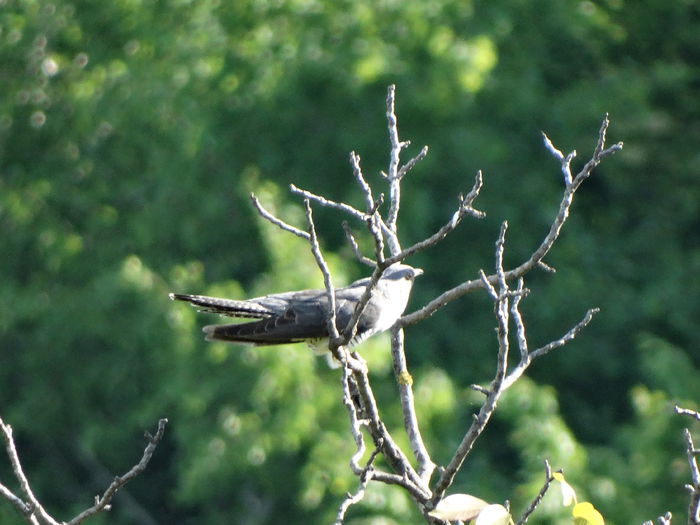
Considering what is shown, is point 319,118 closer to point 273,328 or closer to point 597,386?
point 597,386

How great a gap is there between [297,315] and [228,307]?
0.98ft

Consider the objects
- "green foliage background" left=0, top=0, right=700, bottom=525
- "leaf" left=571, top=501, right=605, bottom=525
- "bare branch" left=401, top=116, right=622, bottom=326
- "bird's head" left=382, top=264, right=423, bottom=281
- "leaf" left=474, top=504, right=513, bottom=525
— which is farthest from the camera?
"green foliage background" left=0, top=0, right=700, bottom=525

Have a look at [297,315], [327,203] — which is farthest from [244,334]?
[327,203]

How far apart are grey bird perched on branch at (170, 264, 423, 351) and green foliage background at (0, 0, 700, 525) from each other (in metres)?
5.60

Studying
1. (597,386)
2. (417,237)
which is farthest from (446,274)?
(597,386)

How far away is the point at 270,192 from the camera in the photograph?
11.2m

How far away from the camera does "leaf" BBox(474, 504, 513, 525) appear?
278 cm

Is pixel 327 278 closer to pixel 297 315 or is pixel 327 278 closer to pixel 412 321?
pixel 412 321

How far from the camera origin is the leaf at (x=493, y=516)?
2782 mm

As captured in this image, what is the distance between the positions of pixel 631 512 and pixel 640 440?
0.58m

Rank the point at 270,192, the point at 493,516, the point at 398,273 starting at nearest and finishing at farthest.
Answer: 1. the point at 493,516
2. the point at 398,273
3. the point at 270,192

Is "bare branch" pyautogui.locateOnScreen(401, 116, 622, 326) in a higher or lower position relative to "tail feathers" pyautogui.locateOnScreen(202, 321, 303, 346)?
higher

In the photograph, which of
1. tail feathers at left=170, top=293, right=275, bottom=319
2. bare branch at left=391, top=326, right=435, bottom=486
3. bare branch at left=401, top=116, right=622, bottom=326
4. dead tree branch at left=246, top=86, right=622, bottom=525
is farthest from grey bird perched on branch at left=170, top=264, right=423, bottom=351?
bare branch at left=401, top=116, right=622, bottom=326

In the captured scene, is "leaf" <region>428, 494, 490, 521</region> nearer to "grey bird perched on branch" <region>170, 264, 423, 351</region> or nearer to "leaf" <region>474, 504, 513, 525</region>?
"leaf" <region>474, 504, 513, 525</region>
